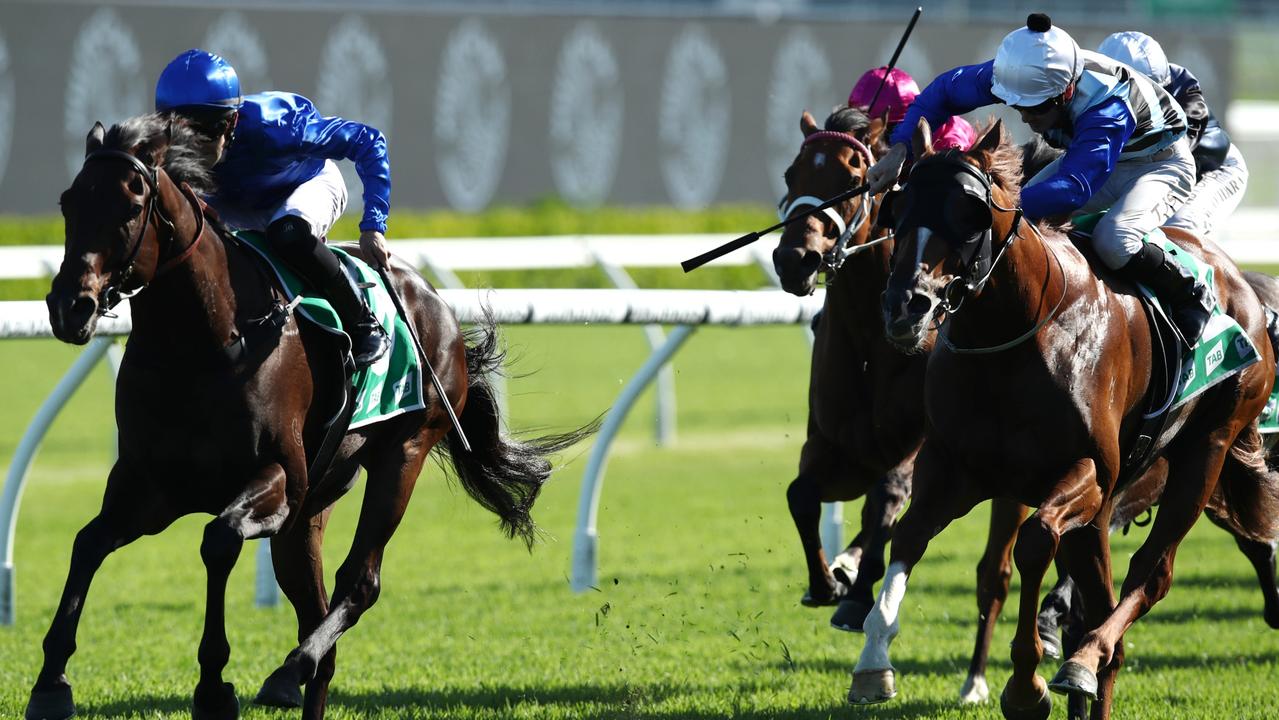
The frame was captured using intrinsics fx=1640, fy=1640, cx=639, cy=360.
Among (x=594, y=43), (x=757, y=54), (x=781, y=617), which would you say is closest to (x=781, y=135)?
(x=757, y=54)

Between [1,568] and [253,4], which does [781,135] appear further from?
[1,568]

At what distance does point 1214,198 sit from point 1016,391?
1820 mm

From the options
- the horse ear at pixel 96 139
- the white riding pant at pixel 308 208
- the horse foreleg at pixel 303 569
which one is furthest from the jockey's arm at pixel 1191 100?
the horse ear at pixel 96 139

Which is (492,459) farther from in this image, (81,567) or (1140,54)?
(1140,54)

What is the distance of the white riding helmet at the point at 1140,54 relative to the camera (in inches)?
200

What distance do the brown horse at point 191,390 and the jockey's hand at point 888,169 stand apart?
141 centimetres

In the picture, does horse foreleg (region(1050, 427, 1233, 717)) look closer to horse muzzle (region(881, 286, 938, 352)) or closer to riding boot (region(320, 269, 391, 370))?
horse muzzle (region(881, 286, 938, 352))

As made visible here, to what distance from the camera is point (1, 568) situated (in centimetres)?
555

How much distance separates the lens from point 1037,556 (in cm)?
372

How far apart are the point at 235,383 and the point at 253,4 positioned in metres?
16.5

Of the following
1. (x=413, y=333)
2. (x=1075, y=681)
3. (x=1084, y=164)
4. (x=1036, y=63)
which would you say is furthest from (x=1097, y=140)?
(x=413, y=333)

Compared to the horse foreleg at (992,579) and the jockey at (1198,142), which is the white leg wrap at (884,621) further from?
the jockey at (1198,142)

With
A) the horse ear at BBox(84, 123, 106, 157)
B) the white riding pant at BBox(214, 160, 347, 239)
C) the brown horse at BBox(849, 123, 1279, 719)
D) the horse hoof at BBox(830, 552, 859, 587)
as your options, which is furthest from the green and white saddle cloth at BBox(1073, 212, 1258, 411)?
the horse ear at BBox(84, 123, 106, 157)

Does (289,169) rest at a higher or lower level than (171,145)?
lower
